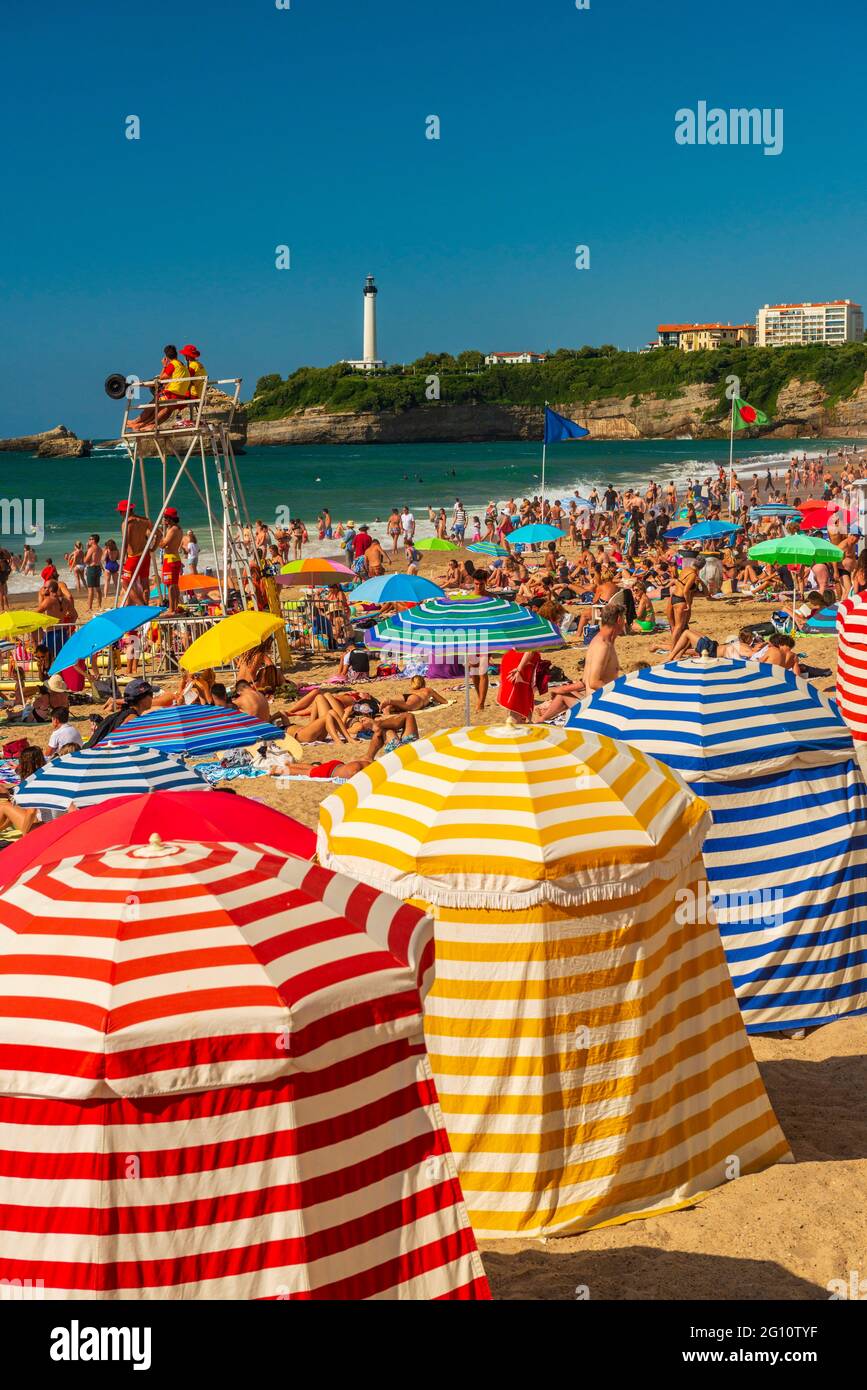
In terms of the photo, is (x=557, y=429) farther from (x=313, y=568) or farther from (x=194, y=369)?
(x=194, y=369)

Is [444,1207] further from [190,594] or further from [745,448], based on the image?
[745,448]

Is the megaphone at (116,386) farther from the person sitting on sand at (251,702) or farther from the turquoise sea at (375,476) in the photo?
the turquoise sea at (375,476)

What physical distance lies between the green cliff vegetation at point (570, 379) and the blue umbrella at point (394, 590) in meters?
99.4

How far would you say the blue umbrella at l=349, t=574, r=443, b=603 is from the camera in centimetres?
1411

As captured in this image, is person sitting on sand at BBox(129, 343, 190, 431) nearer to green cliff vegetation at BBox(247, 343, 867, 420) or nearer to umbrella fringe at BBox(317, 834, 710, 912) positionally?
umbrella fringe at BBox(317, 834, 710, 912)

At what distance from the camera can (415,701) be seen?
13578 mm

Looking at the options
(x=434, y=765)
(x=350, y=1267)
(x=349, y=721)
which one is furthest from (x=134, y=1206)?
(x=349, y=721)

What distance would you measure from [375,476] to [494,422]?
49095mm

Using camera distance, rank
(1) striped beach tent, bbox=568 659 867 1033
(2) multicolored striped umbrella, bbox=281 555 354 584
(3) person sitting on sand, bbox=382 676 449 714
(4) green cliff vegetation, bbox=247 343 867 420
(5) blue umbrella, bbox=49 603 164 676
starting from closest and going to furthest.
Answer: (1) striped beach tent, bbox=568 659 867 1033 < (5) blue umbrella, bbox=49 603 164 676 < (3) person sitting on sand, bbox=382 676 449 714 < (2) multicolored striped umbrella, bbox=281 555 354 584 < (4) green cliff vegetation, bbox=247 343 867 420

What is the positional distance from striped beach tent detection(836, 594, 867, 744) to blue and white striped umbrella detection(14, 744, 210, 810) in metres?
3.85

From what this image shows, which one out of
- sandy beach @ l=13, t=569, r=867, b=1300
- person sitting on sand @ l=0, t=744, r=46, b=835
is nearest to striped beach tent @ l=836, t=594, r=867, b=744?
sandy beach @ l=13, t=569, r=867, b=1300

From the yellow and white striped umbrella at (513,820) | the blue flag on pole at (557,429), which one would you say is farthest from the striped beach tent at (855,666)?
the blue flag on pole at (557,429)

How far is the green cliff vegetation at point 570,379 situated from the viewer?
10925 centimetres

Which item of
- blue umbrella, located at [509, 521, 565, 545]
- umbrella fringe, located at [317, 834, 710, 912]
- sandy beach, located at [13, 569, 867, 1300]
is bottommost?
sandy beach, located at [13, 569, 867, 1300]
